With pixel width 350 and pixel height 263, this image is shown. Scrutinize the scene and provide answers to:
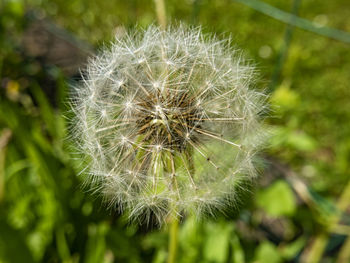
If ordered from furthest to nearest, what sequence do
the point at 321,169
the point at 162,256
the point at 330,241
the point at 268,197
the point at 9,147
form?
1. the point at 321,169
2. the point at 330,241
3. the point at 9,147
4. the point at 268,197
5. the point at 162,256

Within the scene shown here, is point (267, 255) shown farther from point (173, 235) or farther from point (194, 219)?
point (173, 235)

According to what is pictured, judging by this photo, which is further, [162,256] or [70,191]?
[70,191]

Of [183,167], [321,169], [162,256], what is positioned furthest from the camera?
[321,169]

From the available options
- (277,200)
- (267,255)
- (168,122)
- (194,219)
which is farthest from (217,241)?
(168,122)

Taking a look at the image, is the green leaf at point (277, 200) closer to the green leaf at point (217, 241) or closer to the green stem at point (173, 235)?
the green leaf at point (217, 241)

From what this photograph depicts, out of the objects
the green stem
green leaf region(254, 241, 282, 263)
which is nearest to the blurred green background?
green leaf region(254, 241, 282, 263)

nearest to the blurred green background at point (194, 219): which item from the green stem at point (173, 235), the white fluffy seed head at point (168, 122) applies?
the white fluffy seed head at point (168, 122)

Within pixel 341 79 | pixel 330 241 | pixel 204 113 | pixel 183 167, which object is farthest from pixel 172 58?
pixel 341 79

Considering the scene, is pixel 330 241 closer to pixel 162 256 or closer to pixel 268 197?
pixel 268 197
